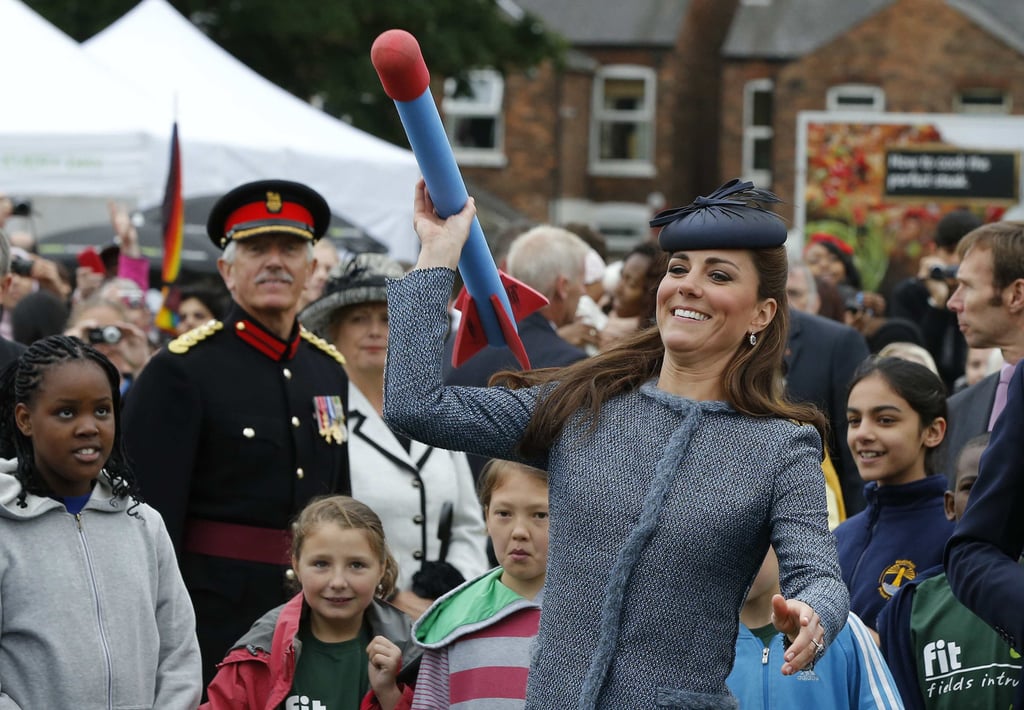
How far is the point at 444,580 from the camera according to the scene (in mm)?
5066

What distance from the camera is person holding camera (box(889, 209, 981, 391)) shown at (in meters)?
9.09

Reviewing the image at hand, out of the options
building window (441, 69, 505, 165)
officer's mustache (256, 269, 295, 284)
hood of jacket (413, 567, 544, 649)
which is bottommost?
hood of jacket (413, 567, 544, 649)

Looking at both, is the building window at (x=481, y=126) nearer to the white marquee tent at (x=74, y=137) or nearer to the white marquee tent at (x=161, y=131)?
the white marquee tent at (x=161, y=131)

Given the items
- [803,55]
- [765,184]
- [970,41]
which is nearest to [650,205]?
[765,184]

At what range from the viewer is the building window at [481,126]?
3644 cm

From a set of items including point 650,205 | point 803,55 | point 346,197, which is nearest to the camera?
point 346,197

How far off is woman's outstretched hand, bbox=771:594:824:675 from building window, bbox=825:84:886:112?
1258 inches

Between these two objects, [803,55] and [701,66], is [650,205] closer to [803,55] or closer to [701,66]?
[803,55]

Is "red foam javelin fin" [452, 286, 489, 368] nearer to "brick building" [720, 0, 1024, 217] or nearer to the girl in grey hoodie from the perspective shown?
the girl in grey hoodie

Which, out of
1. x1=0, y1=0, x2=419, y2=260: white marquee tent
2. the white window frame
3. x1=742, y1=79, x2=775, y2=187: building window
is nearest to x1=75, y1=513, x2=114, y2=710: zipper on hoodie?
x1=0, y1=0, x2=419, y2=260: white marquee tent

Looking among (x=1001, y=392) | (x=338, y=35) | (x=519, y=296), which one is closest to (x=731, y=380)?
(x=519, y=296)

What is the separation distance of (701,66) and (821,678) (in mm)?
17381

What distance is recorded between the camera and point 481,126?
121 ft

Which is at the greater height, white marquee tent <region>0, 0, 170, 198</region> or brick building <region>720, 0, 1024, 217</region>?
brick building <region>720, 0, 1024, 217</region>
